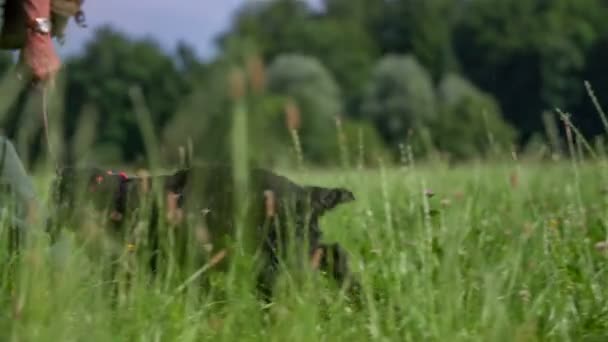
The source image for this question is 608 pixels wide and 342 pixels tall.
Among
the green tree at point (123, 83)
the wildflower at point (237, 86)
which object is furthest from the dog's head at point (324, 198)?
the green tree at point (123, 83)

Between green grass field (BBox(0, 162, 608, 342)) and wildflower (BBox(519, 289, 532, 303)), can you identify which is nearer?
green grass field (BBox(0, 162, 608, 342))

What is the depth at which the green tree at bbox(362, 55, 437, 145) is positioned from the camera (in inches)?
2886

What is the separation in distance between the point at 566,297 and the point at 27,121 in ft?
7.10

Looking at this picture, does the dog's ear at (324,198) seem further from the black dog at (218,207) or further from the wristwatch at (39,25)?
the wristwatch at (39,25)

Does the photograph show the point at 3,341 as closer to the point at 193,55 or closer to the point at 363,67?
the point at 193,55

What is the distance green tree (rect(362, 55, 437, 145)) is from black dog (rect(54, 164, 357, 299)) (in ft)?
225

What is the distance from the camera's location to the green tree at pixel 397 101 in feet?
241

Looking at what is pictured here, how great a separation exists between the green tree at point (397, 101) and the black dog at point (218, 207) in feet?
225

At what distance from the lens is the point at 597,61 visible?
8188cm

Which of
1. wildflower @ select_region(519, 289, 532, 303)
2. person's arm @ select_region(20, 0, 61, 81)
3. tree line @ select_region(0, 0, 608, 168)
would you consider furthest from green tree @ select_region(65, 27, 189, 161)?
wildflower @ select_region(519, 289, 532, 303)

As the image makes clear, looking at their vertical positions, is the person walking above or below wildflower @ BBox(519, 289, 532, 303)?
above

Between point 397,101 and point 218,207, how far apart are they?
70.3 meters

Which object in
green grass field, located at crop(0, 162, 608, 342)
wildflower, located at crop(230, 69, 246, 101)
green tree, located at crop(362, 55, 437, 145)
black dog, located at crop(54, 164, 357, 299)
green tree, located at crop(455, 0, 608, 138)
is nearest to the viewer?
wildflower, located at crop(230, 69, 246, 101)

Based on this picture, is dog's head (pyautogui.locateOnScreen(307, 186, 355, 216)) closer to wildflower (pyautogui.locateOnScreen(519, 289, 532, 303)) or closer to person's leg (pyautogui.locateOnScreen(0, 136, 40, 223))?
wildflower (pyautogui.locateOnScreen(519, 289, 532, 303))
